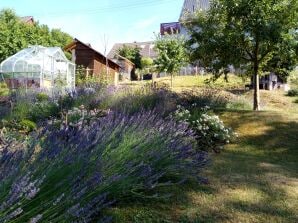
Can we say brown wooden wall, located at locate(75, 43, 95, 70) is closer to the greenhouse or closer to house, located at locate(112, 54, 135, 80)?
house, located at locate(112, 54, 135, 80)

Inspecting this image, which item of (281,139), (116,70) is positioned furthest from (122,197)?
(116,70)

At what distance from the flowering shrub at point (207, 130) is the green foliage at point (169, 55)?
2452 centimetres

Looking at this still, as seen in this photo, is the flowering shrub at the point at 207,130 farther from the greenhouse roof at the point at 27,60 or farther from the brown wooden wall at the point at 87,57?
the brown wooden wall at the point at 87,57

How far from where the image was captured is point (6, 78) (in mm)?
20281

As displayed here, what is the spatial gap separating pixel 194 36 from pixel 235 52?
1.28 metres

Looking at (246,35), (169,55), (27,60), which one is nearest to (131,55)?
(169,55)

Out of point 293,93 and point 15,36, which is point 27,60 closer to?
point 15,36

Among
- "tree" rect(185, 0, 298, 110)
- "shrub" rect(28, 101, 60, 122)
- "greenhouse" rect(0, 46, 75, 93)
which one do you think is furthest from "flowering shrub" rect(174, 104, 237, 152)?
"greenhouse" rect(0, 46, 75, 93)

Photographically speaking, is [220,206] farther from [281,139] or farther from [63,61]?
[63,61]

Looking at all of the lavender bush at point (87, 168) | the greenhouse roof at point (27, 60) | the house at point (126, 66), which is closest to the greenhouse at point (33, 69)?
the greenhouse roof at point (27, 60)

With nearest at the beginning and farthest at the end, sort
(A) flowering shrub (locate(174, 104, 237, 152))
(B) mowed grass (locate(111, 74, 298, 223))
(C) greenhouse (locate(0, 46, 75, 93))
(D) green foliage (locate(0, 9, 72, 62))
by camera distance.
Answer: (B) mowed grass (locate(111, 74, 298, 223)) < (A) flowering shrub (locate(174, 104, 237, 152)) < (C) greenhouse (locate(0, 46, 75, 93)) < (D) green foliage (locate(0, 9, 72, 62))

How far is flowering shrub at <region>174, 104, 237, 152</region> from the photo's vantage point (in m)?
5.91

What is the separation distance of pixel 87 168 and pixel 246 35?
27.7 feet

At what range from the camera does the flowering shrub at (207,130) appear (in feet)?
19.4
